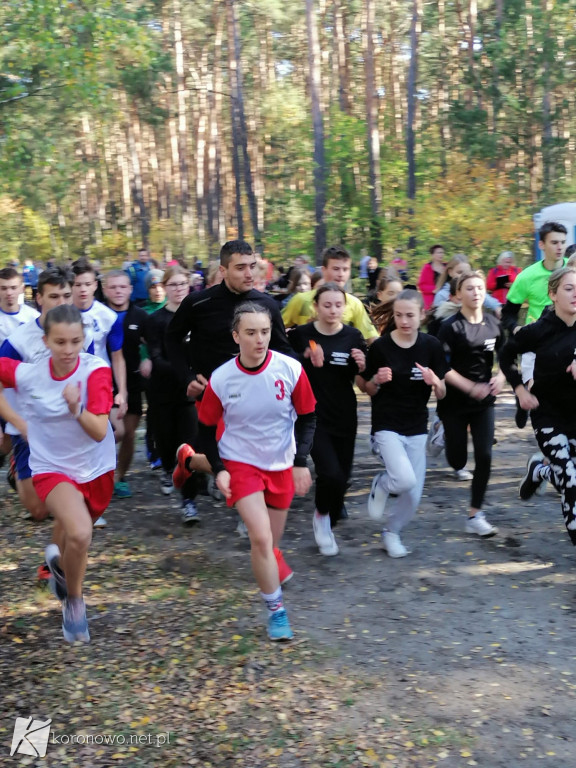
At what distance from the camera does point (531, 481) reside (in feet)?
25.2

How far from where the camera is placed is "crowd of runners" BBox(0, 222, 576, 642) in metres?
5.27

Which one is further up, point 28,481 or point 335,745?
point 28,481

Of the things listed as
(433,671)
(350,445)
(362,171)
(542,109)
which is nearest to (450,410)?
(350,445)

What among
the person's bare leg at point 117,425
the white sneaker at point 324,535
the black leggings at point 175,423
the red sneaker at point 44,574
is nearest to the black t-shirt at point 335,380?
the white sneaker at point 324,535

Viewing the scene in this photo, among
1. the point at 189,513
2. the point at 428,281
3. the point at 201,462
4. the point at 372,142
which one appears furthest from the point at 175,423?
the point at 372,142

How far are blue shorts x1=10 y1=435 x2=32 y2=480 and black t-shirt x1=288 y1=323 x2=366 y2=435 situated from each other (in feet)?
6.80

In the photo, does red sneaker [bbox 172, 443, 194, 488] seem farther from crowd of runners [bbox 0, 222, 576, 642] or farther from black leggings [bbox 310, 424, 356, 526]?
black leggings [bbox 310, 424, 356, 526]

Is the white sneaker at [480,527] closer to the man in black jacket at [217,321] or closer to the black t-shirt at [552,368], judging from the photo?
the black t-shirt at [552,368]

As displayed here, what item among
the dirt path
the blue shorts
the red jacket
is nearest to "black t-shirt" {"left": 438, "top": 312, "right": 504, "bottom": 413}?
the dirt path

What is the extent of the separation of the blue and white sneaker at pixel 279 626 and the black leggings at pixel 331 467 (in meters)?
1.50

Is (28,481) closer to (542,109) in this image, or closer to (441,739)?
(441,739)

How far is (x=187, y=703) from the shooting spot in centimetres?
475

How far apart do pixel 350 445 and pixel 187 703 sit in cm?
270

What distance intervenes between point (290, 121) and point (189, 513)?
3824cm
